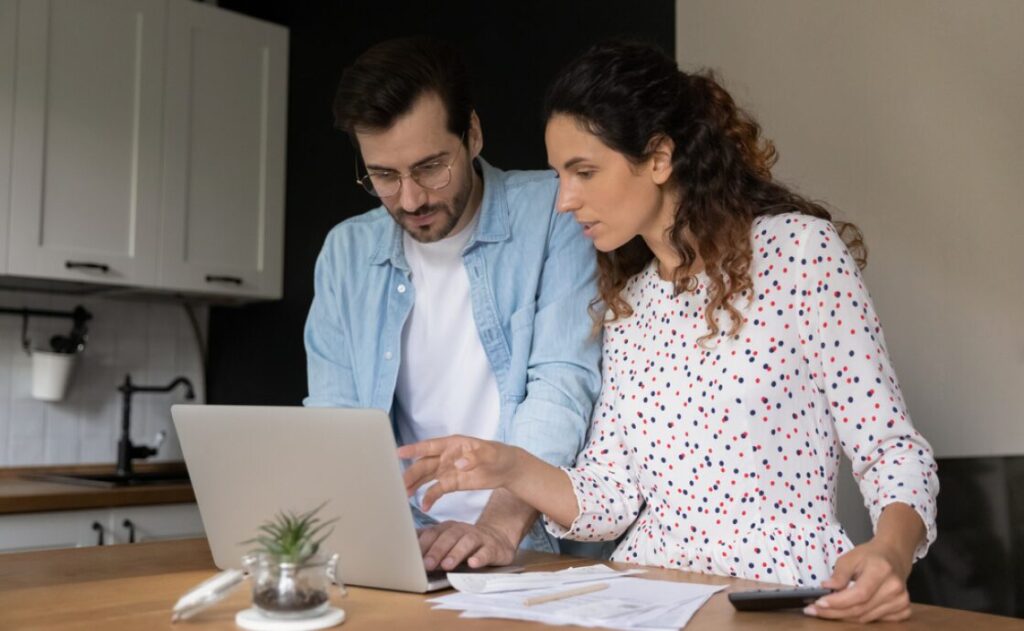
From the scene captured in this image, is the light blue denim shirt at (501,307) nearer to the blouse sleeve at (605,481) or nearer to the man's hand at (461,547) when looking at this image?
the blouse sleeve at (605,481)

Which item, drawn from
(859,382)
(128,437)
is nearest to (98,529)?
(128,437)

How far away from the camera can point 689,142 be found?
5.56 feet

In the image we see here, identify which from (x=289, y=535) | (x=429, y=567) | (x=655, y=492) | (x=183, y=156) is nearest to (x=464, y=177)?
(x=655, y=492)

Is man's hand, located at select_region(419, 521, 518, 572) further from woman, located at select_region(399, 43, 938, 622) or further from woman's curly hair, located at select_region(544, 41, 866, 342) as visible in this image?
woman's curly hair, located at select_region(544, 41, 866, 342)

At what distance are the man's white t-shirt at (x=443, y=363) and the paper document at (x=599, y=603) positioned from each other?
631 millimetres

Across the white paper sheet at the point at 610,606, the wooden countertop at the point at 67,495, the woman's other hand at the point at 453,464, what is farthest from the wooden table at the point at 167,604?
the wooden countertop at the point at 67,495

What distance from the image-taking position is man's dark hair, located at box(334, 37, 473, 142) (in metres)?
1.86

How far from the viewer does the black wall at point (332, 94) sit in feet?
9.76

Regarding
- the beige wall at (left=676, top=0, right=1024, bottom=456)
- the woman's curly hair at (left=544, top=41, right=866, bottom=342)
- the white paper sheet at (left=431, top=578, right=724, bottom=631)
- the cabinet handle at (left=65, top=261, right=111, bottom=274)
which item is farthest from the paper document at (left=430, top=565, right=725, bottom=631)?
the cabinet handle at (left=65, top=261, right=111, bottom=274)

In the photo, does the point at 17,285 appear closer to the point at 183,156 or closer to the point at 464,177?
the point at 183,156

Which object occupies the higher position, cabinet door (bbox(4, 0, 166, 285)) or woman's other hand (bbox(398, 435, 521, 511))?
cabinet door (bbox(4, 0, 166, 285))

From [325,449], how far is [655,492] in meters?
0.61

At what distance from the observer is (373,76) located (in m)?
1.89

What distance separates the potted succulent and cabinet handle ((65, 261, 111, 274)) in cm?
243
